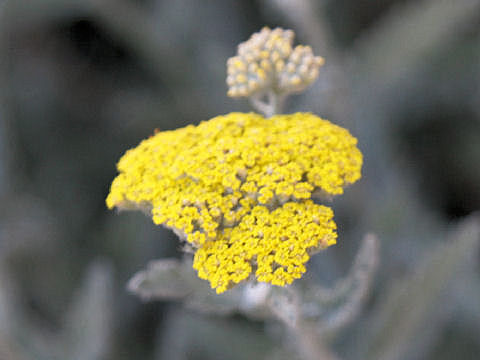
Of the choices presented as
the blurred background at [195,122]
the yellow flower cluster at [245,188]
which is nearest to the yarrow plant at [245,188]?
the yellow flower cluster at [245,188]

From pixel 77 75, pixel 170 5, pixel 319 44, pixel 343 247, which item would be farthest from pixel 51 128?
pixel 343 247

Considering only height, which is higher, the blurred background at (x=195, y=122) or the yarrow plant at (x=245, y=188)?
the blurred background at (x=195, y=122)

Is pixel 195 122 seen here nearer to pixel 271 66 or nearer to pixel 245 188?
pixel 271 66

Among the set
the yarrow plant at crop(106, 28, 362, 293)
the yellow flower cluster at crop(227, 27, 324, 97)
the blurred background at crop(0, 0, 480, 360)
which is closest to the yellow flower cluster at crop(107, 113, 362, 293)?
the yarrow plant at crop(106, 28, 362, 293)

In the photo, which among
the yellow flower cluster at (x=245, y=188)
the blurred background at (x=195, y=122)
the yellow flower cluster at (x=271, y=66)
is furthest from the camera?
the blurred background at (x=195, y=122)

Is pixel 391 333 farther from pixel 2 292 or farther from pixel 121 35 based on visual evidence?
pixel 121 35

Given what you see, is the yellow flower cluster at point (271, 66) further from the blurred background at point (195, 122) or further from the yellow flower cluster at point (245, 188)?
the blurred background at point (195, 122)
